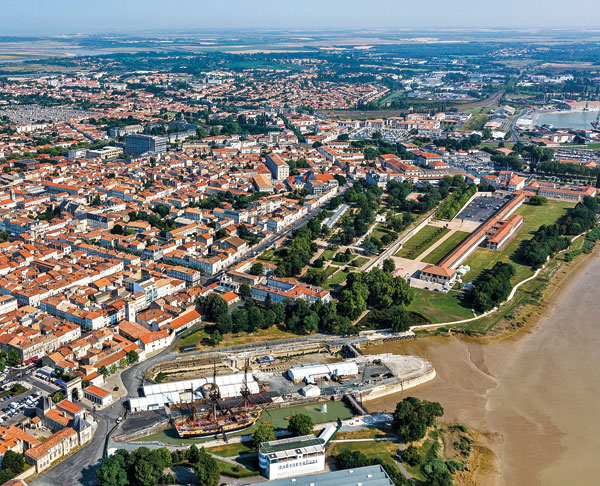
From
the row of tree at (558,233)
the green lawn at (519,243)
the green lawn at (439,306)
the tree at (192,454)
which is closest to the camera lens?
the tree at (192,454)

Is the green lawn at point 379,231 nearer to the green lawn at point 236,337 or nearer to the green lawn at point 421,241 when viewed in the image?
the green lawn at point 421,241

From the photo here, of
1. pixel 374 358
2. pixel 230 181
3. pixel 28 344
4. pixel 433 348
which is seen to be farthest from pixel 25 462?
pixel 230 181

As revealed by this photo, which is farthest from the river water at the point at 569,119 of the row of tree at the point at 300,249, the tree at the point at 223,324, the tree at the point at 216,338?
the tree at the point at 216,338

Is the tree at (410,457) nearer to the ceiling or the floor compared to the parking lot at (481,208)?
nearer to the ceiling

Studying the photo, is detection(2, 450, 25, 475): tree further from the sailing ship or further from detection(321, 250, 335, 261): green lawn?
detection(321, 250, 335, 261): green lawn

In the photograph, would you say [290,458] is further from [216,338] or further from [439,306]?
[439,306]

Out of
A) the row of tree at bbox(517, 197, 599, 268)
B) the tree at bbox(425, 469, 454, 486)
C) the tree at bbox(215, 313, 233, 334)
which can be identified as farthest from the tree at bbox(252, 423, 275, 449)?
the row of tree at bbox(517, 197, 599, 268)

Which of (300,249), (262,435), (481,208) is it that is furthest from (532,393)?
(481,208)

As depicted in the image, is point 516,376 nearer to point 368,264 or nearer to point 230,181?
point 368,264
